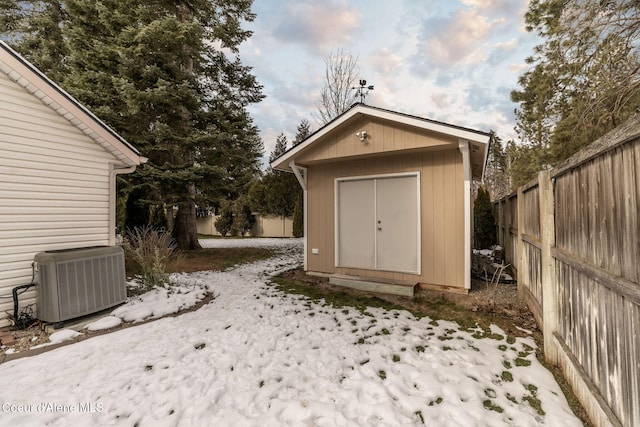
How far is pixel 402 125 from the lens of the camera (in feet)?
16.6

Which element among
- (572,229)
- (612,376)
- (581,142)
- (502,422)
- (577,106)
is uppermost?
(577,106)

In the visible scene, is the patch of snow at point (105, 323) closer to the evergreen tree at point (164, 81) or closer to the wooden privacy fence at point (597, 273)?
the wooden privacy fence at point (597, 273)

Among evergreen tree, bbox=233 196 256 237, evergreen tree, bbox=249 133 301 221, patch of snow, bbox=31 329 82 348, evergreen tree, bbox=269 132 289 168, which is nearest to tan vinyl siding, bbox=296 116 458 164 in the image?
patch of snow, bbox=31 329 82 348

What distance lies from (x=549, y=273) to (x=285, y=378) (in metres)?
2.63

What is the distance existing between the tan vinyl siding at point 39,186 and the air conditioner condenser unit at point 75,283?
34cm

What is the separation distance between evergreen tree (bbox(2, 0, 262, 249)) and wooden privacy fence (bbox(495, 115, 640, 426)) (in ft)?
26.8

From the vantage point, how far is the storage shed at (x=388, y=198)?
491 cm

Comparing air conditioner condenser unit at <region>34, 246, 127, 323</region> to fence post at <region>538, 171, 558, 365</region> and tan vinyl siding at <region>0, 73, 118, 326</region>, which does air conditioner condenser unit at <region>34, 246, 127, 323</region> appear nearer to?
tan vinyl siding at <region>0, 73, 118, 326</region>

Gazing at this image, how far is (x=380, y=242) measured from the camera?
5699 millimetres

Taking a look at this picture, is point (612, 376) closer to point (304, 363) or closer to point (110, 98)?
point (304, 363)

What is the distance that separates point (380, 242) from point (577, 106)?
5.34 metres

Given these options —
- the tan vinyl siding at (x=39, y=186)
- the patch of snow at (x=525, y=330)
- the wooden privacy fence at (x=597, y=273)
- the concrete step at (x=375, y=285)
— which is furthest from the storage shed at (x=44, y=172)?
the patch of snow at (x=525, y=330)

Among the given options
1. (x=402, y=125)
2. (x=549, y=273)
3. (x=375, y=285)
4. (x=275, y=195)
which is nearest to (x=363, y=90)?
(x=275, y=195)

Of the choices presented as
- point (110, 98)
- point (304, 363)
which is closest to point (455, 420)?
point (304, 363)
